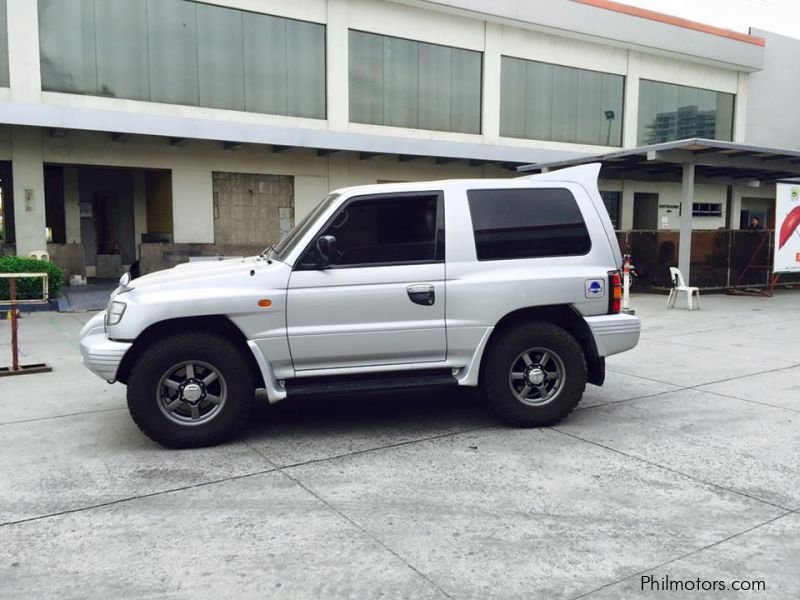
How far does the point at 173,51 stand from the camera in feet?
56.2

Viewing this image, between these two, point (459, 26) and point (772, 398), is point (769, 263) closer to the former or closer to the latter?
point (459, 26)

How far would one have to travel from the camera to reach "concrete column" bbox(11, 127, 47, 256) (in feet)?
52.5

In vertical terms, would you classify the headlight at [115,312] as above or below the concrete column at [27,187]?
below

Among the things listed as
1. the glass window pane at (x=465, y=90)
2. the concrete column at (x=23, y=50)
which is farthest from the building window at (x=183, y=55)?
the glass window pane at (x=465, y=90)

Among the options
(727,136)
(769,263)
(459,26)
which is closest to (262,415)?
(769,263)

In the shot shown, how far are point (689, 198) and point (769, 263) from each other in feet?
12.7

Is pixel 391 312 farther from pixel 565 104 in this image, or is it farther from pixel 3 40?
pixel 565 104

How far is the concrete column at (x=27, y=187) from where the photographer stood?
52.5 feet

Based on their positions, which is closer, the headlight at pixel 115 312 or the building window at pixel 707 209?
the headlight at pixel 115 312

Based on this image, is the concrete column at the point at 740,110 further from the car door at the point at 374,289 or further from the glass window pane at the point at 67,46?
the car door at the point at 374,289

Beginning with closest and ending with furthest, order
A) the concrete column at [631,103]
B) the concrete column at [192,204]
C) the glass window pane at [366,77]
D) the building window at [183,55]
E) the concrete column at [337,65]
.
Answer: the building window at [183,55], the concrete column at [192,204], the concrete column at [337,65], the glass window pane at [366,77], the concrete column at [631,103]

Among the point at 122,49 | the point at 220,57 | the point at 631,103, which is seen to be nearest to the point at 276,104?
the point at 220,57

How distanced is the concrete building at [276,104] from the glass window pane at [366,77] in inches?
1.8

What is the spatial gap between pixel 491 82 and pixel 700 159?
8040 mm
